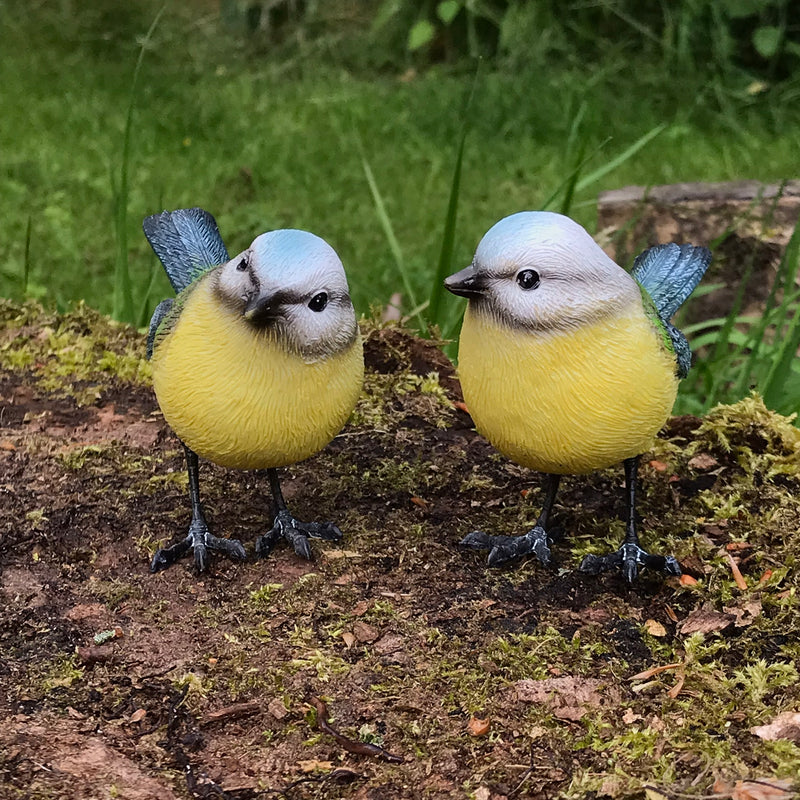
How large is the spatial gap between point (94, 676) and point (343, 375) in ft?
2.39

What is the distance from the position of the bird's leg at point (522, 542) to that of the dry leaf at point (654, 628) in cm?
27

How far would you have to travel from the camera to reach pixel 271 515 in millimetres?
2428

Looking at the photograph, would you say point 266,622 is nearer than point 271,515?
Yes

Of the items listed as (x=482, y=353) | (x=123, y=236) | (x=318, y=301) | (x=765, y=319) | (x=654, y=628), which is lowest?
(x=654, y=628)

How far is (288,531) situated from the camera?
2.28 m

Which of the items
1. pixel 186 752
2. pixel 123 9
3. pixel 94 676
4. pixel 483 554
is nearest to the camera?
pixel 186 752

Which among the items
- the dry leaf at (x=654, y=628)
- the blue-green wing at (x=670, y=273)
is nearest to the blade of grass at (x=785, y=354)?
the blue-green wing at (x=670, y=273)

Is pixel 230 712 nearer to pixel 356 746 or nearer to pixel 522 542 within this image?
pixel 356 746

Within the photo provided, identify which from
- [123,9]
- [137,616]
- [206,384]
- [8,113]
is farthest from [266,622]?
[123,9]

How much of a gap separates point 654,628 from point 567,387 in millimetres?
535

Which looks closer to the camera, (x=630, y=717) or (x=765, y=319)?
(x=630, y=717)

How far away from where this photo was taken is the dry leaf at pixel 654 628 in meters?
2.06

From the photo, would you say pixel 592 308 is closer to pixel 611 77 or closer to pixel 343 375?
pixel 343 375

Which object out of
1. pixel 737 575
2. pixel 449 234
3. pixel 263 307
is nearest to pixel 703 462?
pixel 737 575
